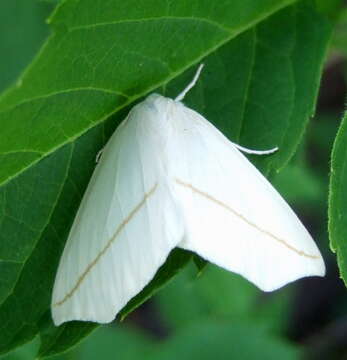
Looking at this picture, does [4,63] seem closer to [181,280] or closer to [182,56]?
[181,280]

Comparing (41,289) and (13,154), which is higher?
(13,154)

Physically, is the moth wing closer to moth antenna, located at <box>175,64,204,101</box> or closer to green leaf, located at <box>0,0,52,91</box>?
moth antenna, located at <box>175,64,204,101</box>

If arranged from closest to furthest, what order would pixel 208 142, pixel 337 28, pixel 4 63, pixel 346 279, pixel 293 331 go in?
pixel 346 279 → pixel 208 142 → pixel 337 28 → pixel 4 63 → pixel 293 331

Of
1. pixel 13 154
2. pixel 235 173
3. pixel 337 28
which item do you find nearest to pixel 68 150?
pixel 13 154

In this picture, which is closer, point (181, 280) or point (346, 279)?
point (346, 279)

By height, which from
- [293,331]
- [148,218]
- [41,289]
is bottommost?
[293,331]

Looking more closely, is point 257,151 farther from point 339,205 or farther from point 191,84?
point 339,205
